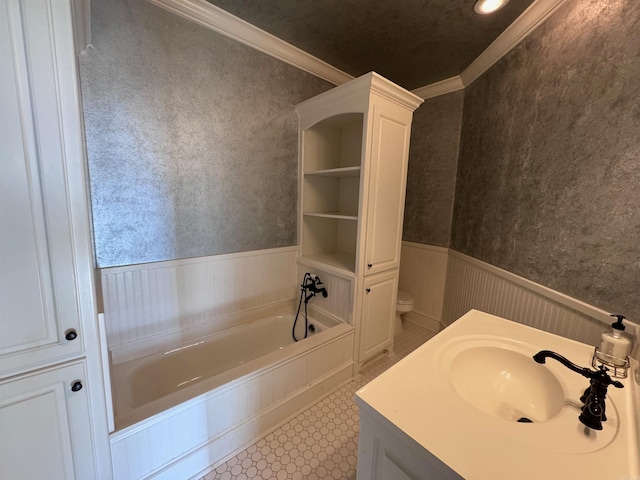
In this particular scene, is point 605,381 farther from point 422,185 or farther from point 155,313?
point 422,185

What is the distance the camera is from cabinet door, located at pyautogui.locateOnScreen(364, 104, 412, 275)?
1.84 m

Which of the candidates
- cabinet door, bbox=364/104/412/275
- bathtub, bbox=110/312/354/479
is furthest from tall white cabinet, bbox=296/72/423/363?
bathtub, bbox=110/312/354/479

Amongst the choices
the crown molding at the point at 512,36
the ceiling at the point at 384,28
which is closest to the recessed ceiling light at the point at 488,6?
the ceiling at the point at 384,28

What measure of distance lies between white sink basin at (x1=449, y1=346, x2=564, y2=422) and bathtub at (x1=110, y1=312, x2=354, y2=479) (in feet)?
3.35

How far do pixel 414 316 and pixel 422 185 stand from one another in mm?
1470

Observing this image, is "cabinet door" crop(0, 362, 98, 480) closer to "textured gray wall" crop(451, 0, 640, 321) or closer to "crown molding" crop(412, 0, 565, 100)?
"textured gray wall" crop(451, 0, 640, 321)

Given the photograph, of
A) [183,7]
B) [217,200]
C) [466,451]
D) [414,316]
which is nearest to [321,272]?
[217,200]

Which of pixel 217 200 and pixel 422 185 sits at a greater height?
pixel 422 185

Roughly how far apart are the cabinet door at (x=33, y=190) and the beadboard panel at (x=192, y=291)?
0.83 m

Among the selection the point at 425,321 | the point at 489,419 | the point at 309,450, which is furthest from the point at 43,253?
the point at 425,321

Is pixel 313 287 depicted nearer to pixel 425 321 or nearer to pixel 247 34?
pixel 425 321

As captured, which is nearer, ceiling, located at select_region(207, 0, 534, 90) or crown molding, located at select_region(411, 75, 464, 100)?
ceiling, located at select_region(207, 0, 534, 90)

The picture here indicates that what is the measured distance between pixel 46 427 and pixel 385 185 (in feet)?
6.70

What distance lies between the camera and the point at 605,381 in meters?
0.63
